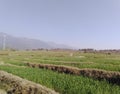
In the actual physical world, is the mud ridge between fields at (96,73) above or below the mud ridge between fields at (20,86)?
above

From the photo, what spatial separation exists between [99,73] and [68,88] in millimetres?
7084

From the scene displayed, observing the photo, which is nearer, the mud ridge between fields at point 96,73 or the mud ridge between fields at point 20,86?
the mud ridge between fields at point 20,86

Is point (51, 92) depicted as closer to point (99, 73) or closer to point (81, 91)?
point (81, 91)

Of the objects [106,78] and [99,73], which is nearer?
[106,78]

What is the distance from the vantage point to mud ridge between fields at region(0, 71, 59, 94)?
16.4 m

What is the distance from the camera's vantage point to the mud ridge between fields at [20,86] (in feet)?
53.8

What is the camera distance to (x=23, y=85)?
1842 cm

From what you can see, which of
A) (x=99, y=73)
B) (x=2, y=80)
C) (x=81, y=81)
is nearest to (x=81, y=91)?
(x=81, y=81)

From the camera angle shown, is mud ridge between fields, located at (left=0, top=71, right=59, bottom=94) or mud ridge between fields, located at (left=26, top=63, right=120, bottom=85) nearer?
mud ridge between fields, located at (left=0, top=71, right=59, bottom=94)

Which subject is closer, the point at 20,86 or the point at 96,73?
the point at 20,86

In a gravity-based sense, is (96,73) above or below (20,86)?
above

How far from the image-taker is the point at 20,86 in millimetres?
18672

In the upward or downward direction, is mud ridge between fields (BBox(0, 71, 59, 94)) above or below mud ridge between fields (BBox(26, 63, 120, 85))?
below

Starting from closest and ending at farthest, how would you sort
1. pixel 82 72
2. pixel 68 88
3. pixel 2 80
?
pixel 68 88 → pixel 2 80 → pixel 82 72
